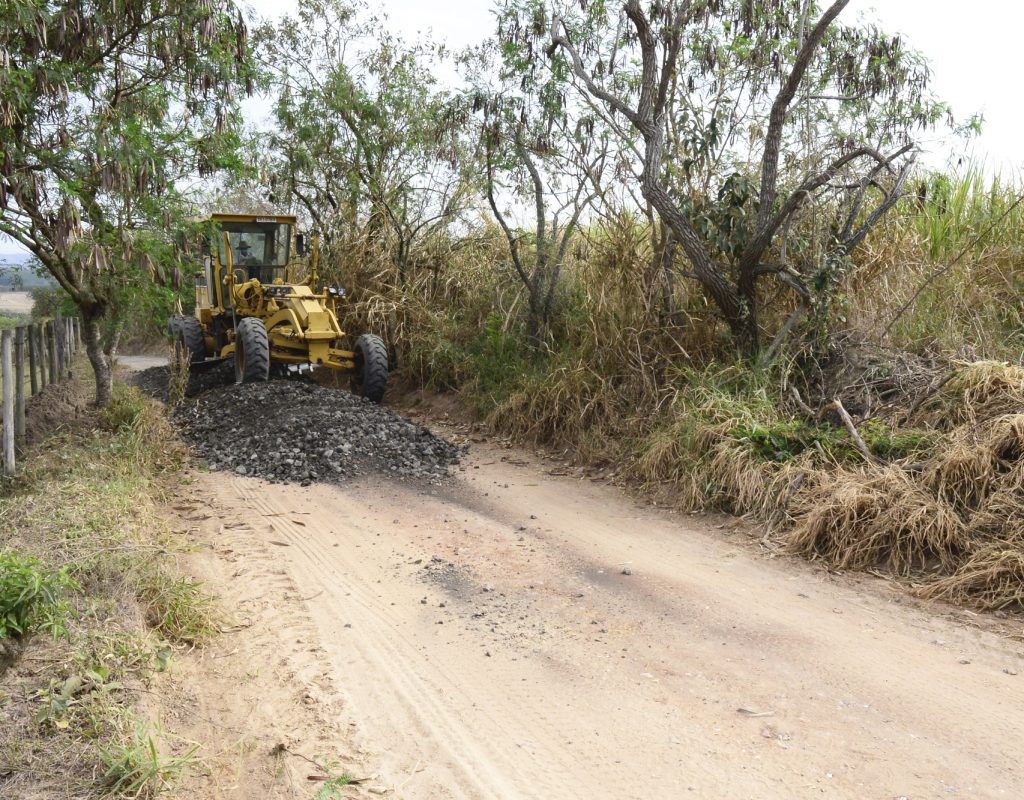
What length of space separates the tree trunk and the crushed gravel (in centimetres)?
98

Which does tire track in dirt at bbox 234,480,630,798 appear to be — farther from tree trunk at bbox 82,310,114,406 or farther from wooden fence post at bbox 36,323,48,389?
wooden fence post at bbox 36,323,48,389

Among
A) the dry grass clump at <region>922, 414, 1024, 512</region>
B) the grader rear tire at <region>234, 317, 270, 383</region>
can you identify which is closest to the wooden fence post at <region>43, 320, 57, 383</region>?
the grader rear tire at <region>234, 317, 270, 383</region>

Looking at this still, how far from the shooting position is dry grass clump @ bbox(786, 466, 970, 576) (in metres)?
5.65

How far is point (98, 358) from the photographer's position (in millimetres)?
9367

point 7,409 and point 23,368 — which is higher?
point 23,368

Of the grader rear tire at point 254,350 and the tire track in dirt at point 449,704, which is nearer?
the tire track in dirt at point 449,704

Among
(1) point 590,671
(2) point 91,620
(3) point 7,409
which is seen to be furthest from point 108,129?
(1) point 590,671

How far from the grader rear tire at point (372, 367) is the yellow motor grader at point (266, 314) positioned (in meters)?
0.01

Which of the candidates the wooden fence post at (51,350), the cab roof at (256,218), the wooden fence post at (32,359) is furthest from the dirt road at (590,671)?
the cab roof at (256,218)

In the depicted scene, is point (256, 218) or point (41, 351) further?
point (256, 218)

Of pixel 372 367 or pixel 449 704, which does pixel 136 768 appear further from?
pixel 372 367

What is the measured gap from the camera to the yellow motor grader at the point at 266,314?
1173 cm

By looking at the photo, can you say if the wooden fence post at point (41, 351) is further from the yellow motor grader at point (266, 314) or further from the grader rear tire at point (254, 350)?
the grader rear tire at point (254, 350)

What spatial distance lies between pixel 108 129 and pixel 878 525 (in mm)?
6573
